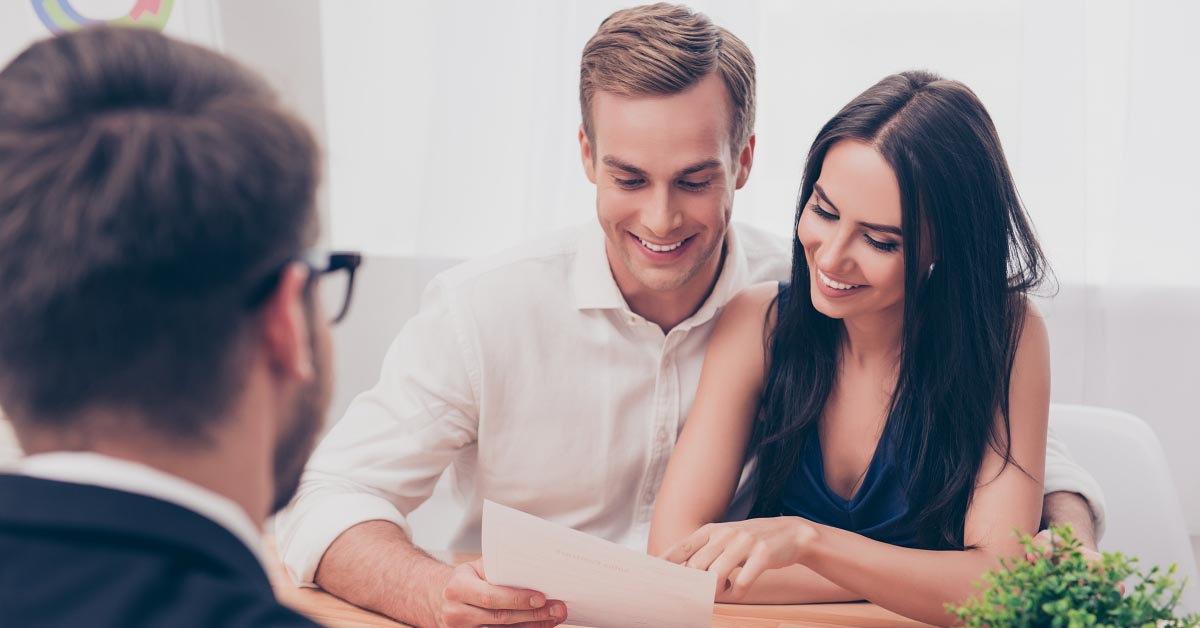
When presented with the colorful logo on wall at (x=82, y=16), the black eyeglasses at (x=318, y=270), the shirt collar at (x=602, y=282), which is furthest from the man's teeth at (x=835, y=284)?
the colorful logo on wall at (x=82, y=16)

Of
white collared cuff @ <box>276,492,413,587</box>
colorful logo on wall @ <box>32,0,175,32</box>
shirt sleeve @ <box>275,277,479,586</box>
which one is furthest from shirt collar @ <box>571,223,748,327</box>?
colorful logo on wall @ <box>32,0,175,32</box>

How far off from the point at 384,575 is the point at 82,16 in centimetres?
259

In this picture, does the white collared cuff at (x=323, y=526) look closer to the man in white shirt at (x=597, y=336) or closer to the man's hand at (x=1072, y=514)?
the man in white shirt at (x=597, y=336)

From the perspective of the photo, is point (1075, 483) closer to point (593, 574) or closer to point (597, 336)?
point (597, 336)

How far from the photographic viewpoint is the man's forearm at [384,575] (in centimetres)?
157

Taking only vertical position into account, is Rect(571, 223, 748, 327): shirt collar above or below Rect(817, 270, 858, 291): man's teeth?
below

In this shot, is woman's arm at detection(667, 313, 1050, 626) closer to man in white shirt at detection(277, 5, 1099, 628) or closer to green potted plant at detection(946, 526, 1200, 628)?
man in white shirt at detection(277, 5, 1099, 628)

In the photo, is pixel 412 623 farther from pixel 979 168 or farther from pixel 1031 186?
pixel 1031 186

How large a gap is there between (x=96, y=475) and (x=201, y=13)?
3.03 meters

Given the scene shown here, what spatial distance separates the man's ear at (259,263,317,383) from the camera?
81 centimetres

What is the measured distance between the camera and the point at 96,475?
0.74 m

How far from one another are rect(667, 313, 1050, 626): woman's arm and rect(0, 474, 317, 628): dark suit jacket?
33.2 inches

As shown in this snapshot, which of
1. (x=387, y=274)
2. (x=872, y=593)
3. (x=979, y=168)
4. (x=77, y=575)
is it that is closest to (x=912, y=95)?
(x=979, y=168)

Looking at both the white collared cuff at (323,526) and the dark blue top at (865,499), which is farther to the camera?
the dark blue top at (865,499)
